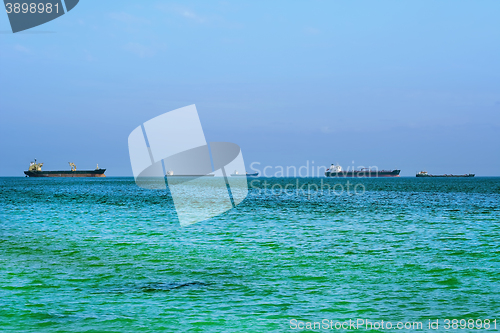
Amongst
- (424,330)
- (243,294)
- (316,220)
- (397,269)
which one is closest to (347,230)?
(316,220)

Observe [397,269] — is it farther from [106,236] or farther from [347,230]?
[106,236]

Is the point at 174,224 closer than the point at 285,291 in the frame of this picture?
No

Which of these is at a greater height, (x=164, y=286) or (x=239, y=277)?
(x=164, y=286)

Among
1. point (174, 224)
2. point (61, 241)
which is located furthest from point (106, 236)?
point (174, 224)

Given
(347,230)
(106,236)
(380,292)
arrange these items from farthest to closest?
(347,230) < (106,236) < (380,292)

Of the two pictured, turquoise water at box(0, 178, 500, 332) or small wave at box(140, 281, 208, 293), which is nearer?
turquoise water at box(0, 178, 500, 332)

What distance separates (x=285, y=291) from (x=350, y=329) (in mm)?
3569

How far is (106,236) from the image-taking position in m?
27.9

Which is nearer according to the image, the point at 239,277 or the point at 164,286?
A: the point at 164,286

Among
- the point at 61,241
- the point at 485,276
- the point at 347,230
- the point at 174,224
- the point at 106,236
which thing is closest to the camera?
the point at 485,276

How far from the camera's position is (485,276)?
1659cm

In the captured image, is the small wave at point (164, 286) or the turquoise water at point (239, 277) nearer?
the turquoise water at point (239, 277)

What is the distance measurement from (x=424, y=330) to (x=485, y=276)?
713 centimetres

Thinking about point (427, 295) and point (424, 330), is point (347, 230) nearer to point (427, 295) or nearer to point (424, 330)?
point (427, 295)
